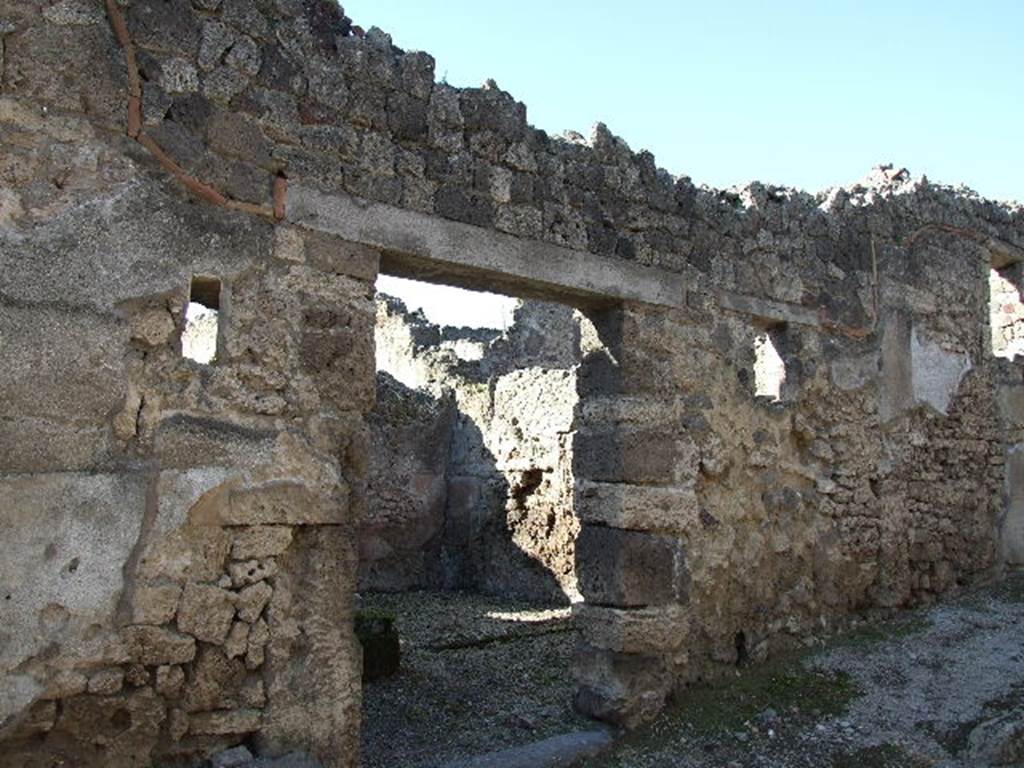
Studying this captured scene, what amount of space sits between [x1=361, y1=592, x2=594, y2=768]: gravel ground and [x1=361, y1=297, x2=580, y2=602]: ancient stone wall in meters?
0.98

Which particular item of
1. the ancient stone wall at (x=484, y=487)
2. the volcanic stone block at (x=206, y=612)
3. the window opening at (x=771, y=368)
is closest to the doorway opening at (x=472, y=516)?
the ancient stone wall at (x=484, y=487)

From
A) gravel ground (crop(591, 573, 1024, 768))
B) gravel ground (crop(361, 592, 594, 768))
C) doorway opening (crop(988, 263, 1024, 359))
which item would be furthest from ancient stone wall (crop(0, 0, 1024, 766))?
doorway opening (crop(988, 263, 1024, 359))

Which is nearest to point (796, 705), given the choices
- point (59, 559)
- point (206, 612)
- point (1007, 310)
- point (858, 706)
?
point (858, 706)

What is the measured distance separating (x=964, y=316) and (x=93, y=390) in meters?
5.99

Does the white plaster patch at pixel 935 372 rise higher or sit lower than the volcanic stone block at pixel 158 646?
higher

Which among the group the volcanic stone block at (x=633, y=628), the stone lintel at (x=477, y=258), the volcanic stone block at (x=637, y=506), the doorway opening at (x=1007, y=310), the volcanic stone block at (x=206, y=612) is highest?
the doorway opening at (x=1007, y=310)

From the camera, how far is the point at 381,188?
12.5 feet

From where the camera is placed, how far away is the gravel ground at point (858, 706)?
13.7 ft

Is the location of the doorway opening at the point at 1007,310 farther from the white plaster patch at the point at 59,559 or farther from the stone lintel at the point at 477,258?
the white plaster patch at the point at 59,559

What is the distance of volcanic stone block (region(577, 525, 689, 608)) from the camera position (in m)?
4.49

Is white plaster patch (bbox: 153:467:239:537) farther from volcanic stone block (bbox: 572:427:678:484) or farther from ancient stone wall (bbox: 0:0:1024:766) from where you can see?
volcanic stone block (bbox: 572:427:678:484)

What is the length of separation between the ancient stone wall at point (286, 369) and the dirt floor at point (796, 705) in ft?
0.75

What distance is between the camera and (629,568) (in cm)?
450

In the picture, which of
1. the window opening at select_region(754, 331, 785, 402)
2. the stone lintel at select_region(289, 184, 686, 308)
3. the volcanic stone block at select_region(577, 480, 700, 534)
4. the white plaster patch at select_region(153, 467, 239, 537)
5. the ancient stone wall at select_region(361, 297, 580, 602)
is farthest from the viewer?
the ancient stone wall at select_region(361, 297, 580, 602)
